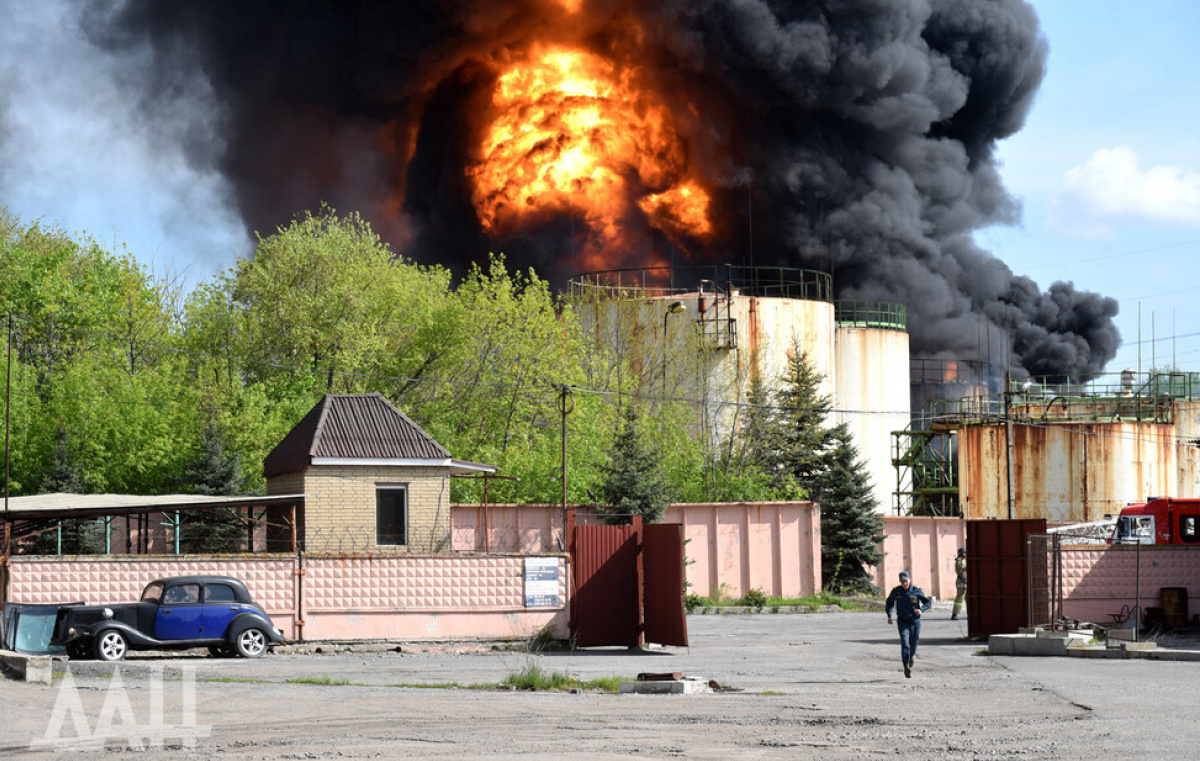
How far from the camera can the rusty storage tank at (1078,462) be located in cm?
5141

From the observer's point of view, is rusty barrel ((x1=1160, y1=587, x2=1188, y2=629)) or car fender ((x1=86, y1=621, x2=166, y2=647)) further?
rusty barrel ((x1=1160, y1=587, x2=1188, y2=629))

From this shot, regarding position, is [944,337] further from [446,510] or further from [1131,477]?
[446,510]

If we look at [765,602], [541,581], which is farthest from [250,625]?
[765,602]

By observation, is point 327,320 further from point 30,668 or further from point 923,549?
point 30,668

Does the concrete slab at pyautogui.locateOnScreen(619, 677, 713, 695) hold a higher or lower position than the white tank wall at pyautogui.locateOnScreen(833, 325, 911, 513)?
lower

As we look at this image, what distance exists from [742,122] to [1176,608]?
181 ft

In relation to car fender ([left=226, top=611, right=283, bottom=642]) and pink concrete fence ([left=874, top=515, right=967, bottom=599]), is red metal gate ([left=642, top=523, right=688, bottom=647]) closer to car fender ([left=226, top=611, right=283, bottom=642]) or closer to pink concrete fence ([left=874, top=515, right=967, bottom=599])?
car fender ([left=226, top=611, right=283, bottom=642])

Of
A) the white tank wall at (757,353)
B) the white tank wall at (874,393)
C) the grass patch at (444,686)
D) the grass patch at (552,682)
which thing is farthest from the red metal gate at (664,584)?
the white tank wall at (874,393)

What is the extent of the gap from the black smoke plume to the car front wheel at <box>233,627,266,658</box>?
56.3m

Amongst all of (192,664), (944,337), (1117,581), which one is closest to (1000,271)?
(944,337)

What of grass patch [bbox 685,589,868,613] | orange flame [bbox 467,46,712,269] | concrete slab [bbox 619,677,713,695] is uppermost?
orange flame [bbox 467,46,712,269]

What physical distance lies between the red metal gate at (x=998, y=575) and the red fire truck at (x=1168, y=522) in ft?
31.5

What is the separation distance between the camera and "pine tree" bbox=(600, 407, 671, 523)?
3962 centimetres

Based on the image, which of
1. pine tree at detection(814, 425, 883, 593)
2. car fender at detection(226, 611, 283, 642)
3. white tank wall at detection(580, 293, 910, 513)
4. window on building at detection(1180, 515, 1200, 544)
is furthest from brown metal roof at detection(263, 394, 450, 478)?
window on building at detection(1180, 515, 1200, 544)
